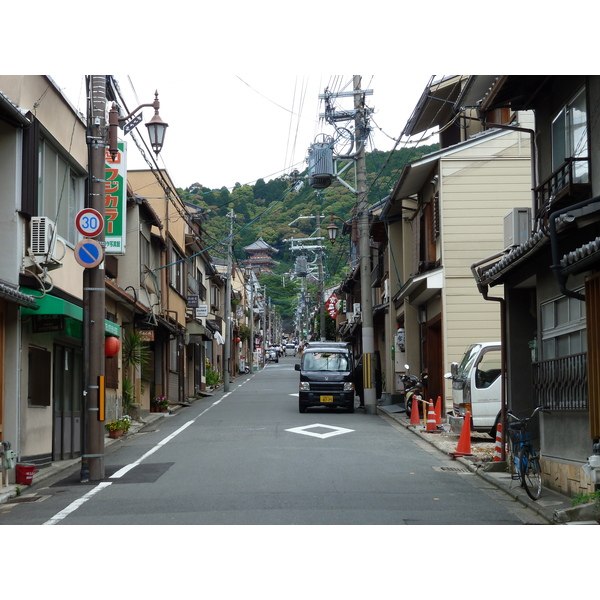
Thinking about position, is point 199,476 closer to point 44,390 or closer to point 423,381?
point 44,390

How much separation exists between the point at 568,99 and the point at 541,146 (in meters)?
1.88

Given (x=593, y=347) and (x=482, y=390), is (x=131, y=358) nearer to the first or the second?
(x=482, y=390)

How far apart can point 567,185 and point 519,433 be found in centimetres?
375

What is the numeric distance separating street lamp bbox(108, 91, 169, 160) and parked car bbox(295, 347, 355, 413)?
1121 centimetres

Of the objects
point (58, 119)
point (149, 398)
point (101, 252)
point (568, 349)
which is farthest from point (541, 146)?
point (149, 398)

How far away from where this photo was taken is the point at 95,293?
15.0 metres

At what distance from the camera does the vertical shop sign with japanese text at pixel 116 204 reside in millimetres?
20641

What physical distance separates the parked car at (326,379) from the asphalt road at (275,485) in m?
5.64

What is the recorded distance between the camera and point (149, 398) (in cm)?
3150

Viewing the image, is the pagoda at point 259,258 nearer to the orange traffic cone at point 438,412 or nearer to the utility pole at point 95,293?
the orange traffic cone at point 438,412

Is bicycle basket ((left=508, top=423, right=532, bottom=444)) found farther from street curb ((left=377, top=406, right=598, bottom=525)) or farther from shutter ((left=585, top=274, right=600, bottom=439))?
shutter ((left=585, top=274, right=600, bottom=439))

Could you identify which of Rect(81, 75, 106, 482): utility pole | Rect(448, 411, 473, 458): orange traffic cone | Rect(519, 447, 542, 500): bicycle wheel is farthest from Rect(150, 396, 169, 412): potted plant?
Rect(519, 447, 542, 500): bicycle wheel

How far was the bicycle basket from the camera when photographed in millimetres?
12094

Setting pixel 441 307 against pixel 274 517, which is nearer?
pixel 274 517
